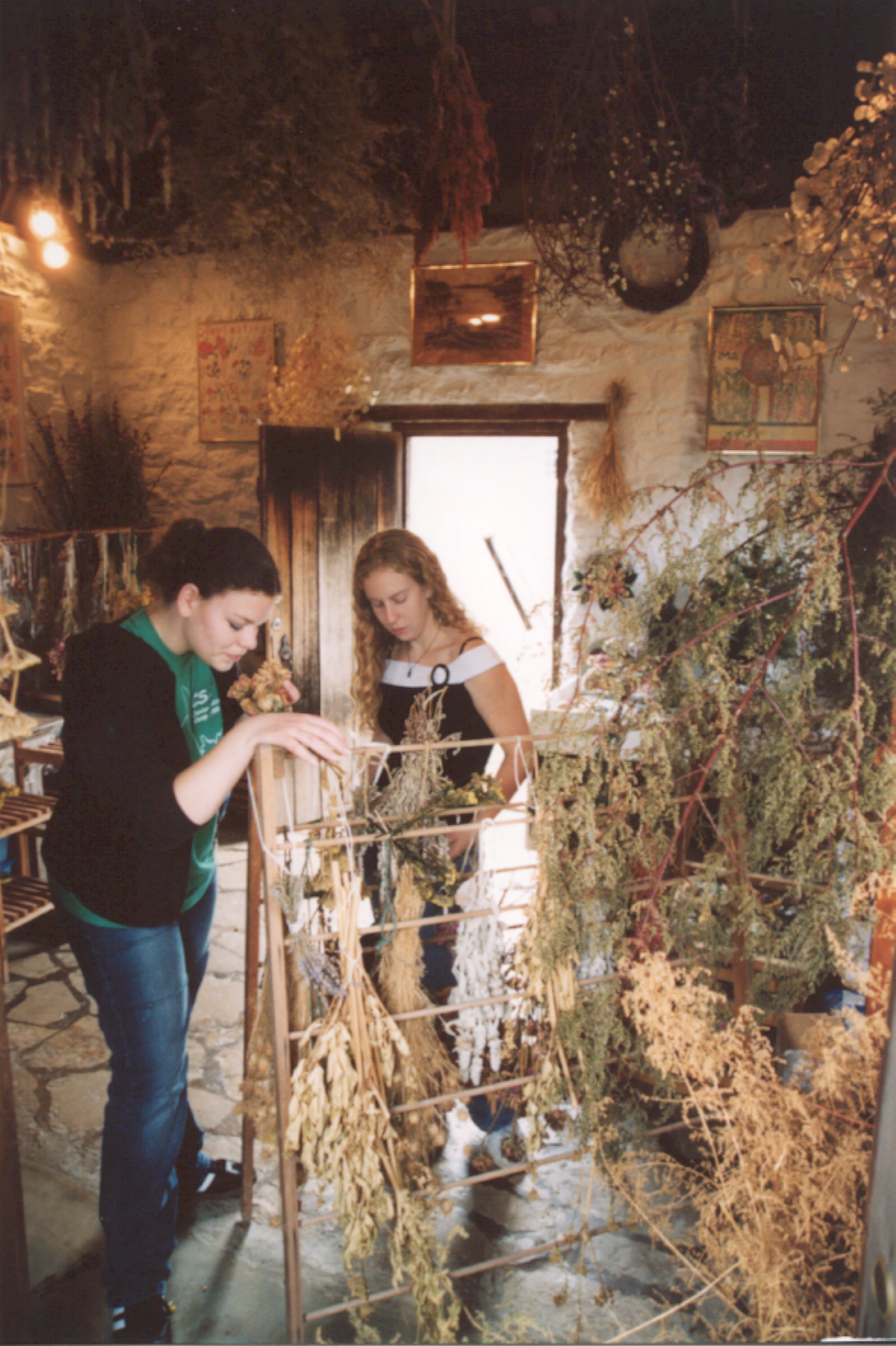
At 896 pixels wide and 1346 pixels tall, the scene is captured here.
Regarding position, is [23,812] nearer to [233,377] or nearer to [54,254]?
[54,254]

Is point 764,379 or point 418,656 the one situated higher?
point 764,379

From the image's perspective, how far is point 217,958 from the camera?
336cm

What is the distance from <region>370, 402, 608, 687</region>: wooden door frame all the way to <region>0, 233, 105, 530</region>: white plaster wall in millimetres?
1597

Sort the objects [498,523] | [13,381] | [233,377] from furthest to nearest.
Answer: [498,523], [233,377], [13,381]

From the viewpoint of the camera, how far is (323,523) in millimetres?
4059

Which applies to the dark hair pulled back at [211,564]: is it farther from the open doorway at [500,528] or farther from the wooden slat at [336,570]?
the open doorway at [500,528]

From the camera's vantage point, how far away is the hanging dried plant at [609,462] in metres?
3.85

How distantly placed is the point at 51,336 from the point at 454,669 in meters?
3.19

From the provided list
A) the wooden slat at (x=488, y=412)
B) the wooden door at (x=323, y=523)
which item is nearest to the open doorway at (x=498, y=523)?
the wooden slat at (x=488, y=412)

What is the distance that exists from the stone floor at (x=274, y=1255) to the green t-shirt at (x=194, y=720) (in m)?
0.60

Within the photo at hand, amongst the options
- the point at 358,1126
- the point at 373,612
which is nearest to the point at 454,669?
the point at 373,612

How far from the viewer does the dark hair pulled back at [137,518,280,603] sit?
1.71 meters

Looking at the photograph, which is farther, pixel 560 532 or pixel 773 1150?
pixel 560 532

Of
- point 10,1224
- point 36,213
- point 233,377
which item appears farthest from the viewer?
point 233,377
